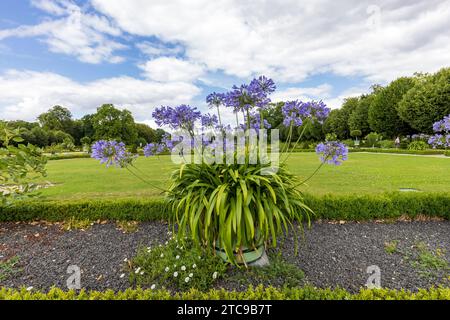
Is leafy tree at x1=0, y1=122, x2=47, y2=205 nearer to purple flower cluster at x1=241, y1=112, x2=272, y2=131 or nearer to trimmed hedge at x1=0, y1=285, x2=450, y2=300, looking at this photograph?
trimmed hedge at x1=0, y1=285, x2=450, y2=300

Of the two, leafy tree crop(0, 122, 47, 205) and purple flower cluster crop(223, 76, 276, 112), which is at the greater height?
purple flower cluster crop(223, 76, 276, 112)

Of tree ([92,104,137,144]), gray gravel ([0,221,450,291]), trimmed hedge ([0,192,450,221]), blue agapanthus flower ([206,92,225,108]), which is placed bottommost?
gray gravel ([0,221,450,291])

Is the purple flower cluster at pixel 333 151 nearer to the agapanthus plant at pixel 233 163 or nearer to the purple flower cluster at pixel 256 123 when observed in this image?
the agapanthus plant at pixel 233 163

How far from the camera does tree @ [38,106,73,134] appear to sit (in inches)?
2201

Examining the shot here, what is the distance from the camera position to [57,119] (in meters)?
56.9

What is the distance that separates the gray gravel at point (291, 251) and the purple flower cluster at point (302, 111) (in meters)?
1.84

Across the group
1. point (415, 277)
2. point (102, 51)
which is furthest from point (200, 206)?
point (102, 51)

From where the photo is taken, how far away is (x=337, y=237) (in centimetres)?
354

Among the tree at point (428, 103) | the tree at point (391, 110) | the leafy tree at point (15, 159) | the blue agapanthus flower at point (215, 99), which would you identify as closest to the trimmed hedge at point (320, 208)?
the leafy tree at point (15, 159)

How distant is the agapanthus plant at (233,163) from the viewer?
2310 mm

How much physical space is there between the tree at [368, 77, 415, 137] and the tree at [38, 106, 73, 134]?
69.1m

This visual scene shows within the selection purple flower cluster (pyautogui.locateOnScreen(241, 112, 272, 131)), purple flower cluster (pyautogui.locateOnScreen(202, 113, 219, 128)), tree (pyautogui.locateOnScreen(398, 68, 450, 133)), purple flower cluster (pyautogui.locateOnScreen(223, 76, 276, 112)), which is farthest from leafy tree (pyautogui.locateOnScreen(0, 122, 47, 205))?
tree (pyautogui.locateOnScreen(398, 68, 450, 133))

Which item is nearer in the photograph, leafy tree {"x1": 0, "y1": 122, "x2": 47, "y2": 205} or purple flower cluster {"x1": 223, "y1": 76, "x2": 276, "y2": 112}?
purple flower cluster {"x1": 223, "y1": 76, "x2": 276, "y2": 112}
